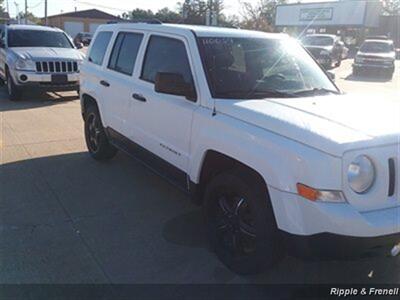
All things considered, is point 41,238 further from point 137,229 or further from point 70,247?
point 137,229

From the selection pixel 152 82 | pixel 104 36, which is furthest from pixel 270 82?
pixel 104 36

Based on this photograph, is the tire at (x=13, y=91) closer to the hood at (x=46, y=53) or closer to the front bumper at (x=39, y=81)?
the front bumper at (x=39, y=81)

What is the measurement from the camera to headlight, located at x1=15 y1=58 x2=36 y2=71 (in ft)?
37.0

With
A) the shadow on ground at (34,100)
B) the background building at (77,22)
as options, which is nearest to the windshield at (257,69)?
the shadow on ground at (34,100)

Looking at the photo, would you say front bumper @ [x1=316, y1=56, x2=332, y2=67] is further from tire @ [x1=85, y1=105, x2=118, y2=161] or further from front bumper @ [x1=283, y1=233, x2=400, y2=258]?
front bumper @ [x1=283, y1=233, x2=400, y2=258]

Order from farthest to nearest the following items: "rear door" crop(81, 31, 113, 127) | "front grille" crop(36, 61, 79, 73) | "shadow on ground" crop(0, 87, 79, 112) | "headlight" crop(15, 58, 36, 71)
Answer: "front grille" crop(36, 61, 79, 73)
"headlight" crop(15, 58, 36, 71)
"shadow on ground" crop(0, 87, 79, 112)
"rear door" crop(81, 31, 113, 127)

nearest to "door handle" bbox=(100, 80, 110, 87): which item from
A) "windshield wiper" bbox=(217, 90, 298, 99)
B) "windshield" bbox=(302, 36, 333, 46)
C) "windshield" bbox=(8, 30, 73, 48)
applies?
"windshield wiper" bbox=(217, 90, 298, 99)

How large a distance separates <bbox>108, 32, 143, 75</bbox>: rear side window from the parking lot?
56.0 inches

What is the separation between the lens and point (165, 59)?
15.3ft

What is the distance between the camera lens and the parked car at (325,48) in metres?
24.0

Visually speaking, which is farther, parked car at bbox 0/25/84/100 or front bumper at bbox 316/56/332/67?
front bumper at bbox 316/56/332/67

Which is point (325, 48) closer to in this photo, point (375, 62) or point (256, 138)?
point (375, 62)

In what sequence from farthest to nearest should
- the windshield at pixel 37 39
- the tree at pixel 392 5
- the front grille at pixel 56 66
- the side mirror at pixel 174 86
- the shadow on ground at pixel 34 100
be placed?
the tree at pixel 392 5 → the windshield at pixel 37 39 → the front grille at pixel 56 66 → the shadow on ground at pixel 34 100 → the side mirror at pixel 174 86

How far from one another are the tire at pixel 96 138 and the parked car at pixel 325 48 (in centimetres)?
1866
